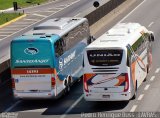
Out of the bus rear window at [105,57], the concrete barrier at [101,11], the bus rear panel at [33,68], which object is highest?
the bus rear window at [105,57]

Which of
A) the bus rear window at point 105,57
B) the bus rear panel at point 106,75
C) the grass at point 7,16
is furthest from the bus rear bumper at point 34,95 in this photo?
the grass at point 7,16

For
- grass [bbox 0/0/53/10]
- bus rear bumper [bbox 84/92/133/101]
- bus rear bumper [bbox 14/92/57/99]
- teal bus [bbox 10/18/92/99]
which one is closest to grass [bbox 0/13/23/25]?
grass [bbox 0/0/53/10]

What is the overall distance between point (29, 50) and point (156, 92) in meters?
7.00

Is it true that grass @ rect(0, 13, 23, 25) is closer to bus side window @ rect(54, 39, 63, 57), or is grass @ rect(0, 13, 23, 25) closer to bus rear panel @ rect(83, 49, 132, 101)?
bus side window @ rect(54, 39, 63, 57)

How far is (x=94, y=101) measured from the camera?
89.7 feet

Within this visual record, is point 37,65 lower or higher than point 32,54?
lower

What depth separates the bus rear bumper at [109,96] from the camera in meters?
25.4

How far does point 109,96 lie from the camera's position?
83.7 feet

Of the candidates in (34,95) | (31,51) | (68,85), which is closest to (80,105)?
(34,95)

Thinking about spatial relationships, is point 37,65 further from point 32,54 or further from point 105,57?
point 105,57

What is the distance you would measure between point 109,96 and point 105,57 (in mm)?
1883

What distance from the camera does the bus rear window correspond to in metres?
25.2

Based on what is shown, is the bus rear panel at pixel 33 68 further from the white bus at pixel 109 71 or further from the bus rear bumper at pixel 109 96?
the bus rear bumper at pixel 109 96

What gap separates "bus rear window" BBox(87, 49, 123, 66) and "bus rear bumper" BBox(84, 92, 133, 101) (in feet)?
4.75
